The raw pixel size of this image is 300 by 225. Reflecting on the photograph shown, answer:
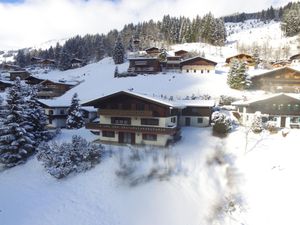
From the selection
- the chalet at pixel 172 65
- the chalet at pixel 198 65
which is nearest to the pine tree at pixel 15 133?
the chalet at pixel 198 65

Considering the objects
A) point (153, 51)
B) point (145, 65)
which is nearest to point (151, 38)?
point (153, 51)

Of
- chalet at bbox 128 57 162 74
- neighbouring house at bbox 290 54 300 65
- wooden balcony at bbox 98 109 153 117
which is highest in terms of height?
neighbouring house at bbox 290 54 300 65

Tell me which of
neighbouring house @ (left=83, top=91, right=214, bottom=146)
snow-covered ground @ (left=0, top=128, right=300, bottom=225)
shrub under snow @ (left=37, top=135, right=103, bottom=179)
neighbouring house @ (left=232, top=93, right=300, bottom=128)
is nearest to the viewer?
snow-covered ground @ (left=0, top=128, right=300, bottom=225)

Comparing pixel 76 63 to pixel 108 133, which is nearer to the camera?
pixel 108 133

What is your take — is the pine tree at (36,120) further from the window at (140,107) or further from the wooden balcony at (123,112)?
the window at (140,107)

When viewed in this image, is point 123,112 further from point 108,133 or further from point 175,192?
point 175,192

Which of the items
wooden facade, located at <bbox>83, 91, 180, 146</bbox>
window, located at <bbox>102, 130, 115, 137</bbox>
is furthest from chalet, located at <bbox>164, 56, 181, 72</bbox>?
window, located at <bbox>102, 130, 115, 137</bbox>

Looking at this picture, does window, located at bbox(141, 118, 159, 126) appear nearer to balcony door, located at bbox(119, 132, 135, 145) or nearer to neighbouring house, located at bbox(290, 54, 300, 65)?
balcony door, located at bbox(119, 132, 135, 145)
